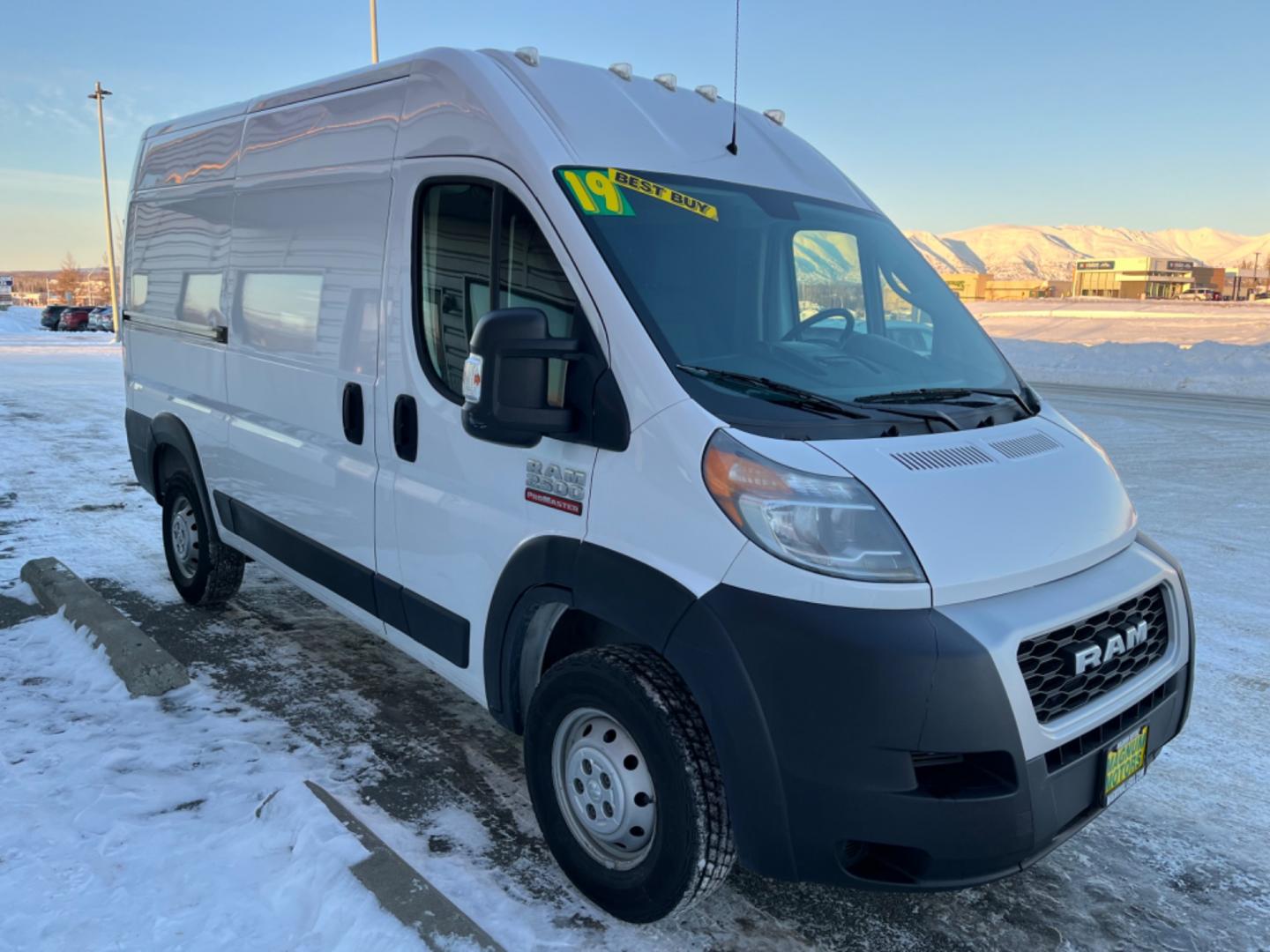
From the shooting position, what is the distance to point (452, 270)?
3.25 meters

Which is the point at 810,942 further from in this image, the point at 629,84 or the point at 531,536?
the point at 629,84

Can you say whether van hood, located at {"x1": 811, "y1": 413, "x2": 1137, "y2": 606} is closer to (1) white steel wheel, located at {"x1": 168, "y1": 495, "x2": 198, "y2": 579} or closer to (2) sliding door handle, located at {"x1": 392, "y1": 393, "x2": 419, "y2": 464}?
(2) sliding door handle, located at {"x1": 392, "y1": 393, "x2": 419, "y2": 464}

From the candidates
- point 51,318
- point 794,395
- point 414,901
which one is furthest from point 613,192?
point 51,318

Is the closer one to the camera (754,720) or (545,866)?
(754,720)

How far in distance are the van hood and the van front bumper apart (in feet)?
0.28

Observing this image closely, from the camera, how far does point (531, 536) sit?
9.55 ft

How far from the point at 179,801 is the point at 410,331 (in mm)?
1766

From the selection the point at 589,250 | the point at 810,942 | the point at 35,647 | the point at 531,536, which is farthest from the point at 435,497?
the point at 35,647

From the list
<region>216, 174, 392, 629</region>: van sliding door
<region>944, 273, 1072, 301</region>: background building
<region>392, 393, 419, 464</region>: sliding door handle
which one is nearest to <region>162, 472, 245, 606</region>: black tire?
<region>216, 174, 392, 629</region>: van sliding door

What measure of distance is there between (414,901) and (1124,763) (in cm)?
193

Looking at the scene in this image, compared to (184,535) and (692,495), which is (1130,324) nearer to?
(184,535)

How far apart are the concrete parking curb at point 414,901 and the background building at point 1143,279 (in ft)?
371

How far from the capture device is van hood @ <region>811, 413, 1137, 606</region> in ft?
7.64

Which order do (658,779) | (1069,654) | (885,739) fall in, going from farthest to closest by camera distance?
(658,779)
(1069,654)
(885,739)
